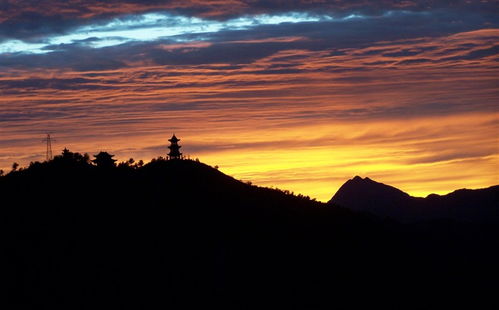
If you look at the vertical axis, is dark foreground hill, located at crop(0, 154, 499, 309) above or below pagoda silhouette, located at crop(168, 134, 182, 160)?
below

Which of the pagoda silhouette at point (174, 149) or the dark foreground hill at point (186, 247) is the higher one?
the pagoda silhouette at point (174, 149)

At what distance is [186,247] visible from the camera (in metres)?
89.3

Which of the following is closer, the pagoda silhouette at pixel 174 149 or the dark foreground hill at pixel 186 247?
the dark foreground hill at pixel 186 247

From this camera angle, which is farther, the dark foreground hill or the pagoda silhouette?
the pagoda silhouette

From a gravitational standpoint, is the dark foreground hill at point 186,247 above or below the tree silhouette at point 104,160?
below

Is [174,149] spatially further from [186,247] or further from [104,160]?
[186,247]

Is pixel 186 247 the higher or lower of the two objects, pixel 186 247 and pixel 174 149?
the lower

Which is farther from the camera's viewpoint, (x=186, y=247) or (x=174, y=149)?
(x=174, y=149)

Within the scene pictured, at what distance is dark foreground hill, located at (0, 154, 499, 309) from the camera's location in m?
80.6

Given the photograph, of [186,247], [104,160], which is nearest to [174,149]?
[104,160]

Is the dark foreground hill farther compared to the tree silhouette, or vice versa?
the tree silhouette

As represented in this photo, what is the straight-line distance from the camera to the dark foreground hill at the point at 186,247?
8056 cm

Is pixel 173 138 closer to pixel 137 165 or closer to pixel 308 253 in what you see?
pixel 137 165

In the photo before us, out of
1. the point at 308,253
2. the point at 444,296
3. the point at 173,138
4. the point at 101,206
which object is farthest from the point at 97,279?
the point at 444,296
